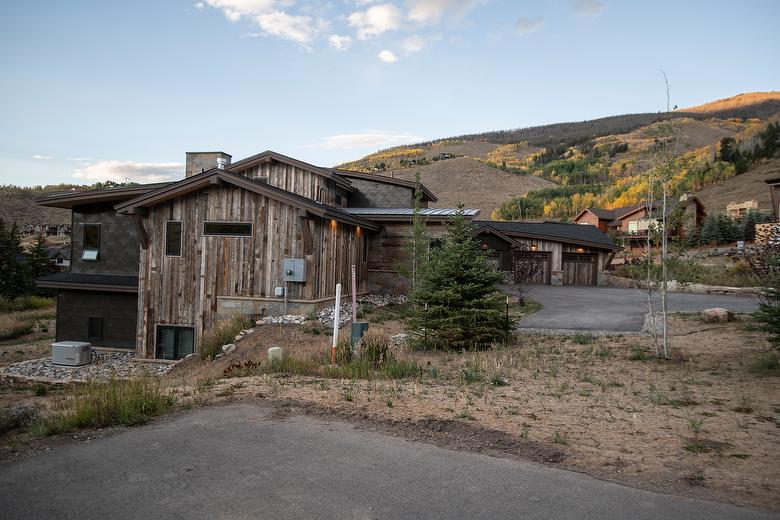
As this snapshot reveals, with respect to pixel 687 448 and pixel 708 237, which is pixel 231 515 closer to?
pixel 687 448

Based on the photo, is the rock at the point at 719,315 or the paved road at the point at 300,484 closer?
the paved road at the point at 300,484

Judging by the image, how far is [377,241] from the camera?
2234cm

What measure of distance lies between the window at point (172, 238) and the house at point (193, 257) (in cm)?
4

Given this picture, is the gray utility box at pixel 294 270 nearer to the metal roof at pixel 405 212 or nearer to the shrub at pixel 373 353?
the metal roof at pixel 405 212

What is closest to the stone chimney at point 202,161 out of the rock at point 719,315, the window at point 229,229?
the window at point 229,229

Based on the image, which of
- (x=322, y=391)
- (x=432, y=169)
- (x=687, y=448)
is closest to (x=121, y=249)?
(x=322, y=391)

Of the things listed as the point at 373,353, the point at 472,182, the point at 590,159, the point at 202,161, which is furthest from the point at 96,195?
the point at 590,159

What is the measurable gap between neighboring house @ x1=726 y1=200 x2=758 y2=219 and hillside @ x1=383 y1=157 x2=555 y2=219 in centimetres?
3397

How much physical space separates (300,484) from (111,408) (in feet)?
11.1

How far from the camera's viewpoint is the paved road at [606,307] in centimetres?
1592

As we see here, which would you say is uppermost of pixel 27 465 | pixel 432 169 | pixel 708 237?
pixel 432 169

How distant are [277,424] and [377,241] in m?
16.3

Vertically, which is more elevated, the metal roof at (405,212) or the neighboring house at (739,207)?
the neighboring house at (739,207)

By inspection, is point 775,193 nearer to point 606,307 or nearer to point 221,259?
point 606,307
